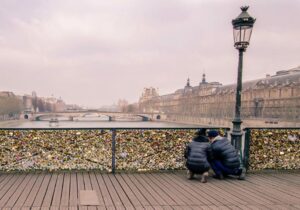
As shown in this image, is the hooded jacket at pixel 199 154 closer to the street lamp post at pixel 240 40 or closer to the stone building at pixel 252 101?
the street lamp post at pixel 240 40

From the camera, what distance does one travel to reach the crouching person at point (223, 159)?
26.5 feet

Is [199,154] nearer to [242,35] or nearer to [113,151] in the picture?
[113,151]

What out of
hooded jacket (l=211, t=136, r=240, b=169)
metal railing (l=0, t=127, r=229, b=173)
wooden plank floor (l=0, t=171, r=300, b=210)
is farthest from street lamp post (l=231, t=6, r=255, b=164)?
metal railing (l=0, t=127, r=229, b=173)

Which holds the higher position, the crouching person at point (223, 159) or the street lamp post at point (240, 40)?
the street lamp post at point (240, 40)

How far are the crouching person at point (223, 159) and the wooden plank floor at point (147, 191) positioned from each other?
231 millimetres

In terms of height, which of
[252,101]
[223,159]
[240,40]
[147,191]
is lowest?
[147,191]

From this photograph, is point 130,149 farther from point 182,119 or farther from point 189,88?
point 189,88

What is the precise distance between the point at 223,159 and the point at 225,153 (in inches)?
7.0

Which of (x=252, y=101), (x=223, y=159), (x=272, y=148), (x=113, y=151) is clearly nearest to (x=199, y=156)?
(x=223, y=159)

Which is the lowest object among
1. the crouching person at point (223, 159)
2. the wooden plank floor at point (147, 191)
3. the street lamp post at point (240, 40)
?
the wooden plank floor at point (147, 191)

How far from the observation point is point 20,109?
497ft

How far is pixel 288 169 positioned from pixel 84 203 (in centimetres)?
635

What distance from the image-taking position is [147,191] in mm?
6812

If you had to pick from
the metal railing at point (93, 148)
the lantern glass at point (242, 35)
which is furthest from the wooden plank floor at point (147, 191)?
the lantern glass at point (242, 35)
